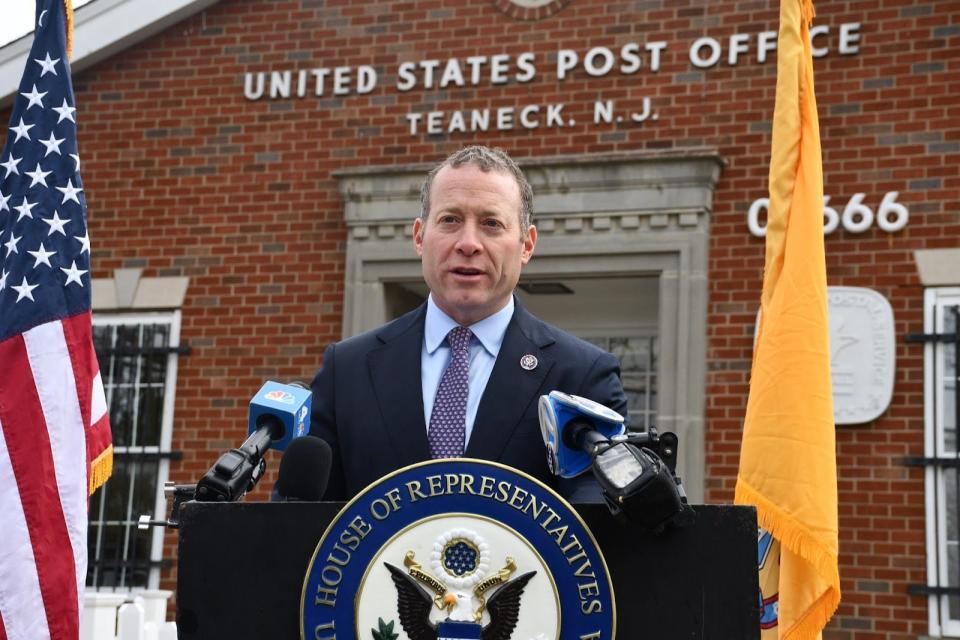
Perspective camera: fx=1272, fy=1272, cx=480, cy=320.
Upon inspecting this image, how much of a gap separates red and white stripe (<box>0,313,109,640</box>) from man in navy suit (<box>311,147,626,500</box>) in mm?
2968

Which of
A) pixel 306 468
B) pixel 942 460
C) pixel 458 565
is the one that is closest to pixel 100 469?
pixel 306 468

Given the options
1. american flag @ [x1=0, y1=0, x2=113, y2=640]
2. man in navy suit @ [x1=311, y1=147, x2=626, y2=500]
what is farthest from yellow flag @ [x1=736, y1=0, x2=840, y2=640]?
american flag @ [x1=0, y1=0, x2=113, y2=640]

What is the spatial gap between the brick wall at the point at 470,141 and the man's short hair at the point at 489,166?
4.87m

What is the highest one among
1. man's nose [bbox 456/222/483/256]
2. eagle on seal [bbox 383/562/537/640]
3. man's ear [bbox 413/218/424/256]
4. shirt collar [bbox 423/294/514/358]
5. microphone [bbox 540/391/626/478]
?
man's ear [bbox 413/218/424/256]

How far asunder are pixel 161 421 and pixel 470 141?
2739 mm

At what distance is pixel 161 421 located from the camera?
839 centimetres

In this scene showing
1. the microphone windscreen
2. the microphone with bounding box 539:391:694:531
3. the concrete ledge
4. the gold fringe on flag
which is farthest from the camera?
the concrete ledge

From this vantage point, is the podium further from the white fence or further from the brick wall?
the brick wall

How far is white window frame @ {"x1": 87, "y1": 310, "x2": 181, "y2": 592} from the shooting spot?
8180mm

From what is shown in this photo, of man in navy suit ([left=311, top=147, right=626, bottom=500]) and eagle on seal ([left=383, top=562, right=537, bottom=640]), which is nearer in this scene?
eagle on seal ([left=383, top=562, right=537, bottom=640])

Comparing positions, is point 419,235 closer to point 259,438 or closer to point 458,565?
point 259,438

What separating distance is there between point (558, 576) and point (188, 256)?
6.93 m

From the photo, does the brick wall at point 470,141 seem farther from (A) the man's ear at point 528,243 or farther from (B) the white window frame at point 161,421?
(A) the man's ear at point 528,243

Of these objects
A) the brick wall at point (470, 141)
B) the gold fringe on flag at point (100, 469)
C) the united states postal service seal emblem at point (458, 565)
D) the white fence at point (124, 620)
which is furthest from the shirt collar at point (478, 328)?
the brick wall at point (470, 141)
